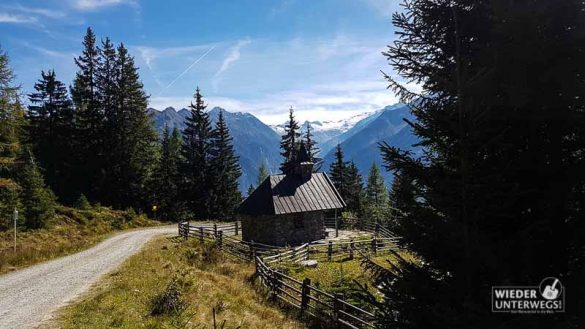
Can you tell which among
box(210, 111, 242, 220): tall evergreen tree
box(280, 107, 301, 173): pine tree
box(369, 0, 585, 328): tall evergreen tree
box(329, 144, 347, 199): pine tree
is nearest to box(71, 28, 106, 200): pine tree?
box(210, 111, 242, 220): tall evergreen tree

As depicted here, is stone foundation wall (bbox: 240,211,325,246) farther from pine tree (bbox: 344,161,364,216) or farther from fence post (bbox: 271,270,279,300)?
pine tree (bbox: 344,161,364,216)

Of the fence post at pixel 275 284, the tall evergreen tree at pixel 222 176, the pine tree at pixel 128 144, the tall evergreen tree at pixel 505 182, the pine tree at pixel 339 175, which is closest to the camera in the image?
the tall evergreen tree at pixel 505 182

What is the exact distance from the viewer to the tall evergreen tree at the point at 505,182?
5227mm

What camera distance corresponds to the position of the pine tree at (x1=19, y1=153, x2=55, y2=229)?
105 ft

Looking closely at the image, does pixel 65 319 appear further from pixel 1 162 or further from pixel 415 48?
pixel 1 162

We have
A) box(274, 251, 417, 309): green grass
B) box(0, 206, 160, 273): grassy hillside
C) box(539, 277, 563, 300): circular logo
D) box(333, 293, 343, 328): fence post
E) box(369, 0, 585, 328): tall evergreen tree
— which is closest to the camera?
box(539, 277, 563, 300): circular logo

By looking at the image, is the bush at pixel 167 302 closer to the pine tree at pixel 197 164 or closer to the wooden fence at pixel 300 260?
the wooden fence at pixel 300 260

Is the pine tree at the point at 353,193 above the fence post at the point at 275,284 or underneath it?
above

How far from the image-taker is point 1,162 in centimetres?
2866

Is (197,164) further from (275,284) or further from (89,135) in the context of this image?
(275,284)

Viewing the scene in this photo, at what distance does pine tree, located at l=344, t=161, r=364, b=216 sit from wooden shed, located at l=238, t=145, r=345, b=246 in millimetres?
25414

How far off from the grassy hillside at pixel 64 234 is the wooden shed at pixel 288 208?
12.3 m

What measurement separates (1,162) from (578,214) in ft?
112

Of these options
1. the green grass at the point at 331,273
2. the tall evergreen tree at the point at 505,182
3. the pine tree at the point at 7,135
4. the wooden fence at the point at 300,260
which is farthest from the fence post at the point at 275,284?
the pine tree at the point at 7,135
